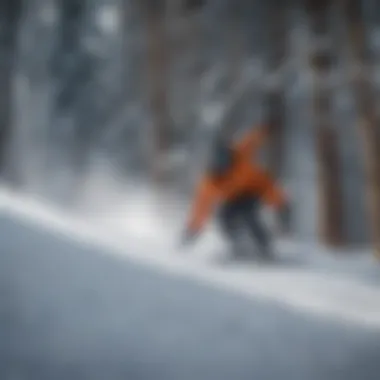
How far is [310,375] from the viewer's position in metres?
1.80

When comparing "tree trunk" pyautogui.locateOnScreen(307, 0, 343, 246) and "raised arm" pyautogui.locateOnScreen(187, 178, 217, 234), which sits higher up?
"tree trunk" pyautogui.locateOnScreen(307, 0, 343, 246)

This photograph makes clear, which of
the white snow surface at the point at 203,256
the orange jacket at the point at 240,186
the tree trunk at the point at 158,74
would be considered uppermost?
the tree trunk at the point at 158,74

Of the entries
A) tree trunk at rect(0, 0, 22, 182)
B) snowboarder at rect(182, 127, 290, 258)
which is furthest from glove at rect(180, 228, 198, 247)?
tree trunk at rect(0, 0, 22, 182)

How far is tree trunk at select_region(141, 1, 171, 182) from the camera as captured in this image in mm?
1844

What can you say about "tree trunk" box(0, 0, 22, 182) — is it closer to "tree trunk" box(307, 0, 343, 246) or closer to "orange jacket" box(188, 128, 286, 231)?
"orange jacket" box(188, 128, 286, 231)

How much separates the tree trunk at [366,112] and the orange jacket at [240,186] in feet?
0.42

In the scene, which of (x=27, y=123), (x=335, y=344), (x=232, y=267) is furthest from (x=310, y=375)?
(x=27, y=123)

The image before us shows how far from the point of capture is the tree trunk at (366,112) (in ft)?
6.02

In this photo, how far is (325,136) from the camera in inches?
72.6

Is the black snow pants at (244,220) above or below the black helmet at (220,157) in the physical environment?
below

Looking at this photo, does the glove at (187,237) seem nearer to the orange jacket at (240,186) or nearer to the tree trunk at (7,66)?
the orange jacket at (240,186)

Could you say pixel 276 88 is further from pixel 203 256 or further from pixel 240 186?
pixel 203 256

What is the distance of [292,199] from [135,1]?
35 centimetres

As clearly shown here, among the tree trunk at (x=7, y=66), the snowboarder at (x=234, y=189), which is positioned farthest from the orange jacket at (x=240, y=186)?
the tree trunk at (x=7, y=66)
